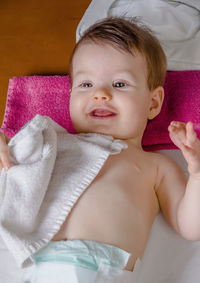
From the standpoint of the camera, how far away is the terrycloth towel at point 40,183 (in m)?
0.85

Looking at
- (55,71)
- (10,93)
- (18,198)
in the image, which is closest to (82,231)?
(18,198)

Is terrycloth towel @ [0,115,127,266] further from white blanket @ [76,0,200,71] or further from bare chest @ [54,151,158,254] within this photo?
white blanket @ [76,0,200,71]

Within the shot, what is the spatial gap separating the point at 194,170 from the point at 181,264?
0.28 m

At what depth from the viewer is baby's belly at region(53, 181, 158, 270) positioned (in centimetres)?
87

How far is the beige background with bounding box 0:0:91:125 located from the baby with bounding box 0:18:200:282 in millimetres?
418

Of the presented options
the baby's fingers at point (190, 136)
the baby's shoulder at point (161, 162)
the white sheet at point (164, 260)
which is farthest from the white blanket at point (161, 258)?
the baby's fingers at point (190, 136)

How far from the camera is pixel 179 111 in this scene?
1236 millimetres

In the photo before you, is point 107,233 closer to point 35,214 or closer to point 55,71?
point 35,214

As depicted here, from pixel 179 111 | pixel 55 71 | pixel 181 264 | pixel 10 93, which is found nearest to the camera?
pixel 181 264

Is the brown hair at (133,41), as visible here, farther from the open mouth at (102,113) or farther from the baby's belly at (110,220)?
the baby's belly at (110,220)

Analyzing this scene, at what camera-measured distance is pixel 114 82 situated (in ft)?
3.40

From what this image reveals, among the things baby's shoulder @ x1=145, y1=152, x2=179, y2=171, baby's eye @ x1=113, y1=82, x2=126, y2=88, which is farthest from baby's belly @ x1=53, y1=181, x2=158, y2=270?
baby's eye @ x1=113, y1=82, x2=126, y2=88

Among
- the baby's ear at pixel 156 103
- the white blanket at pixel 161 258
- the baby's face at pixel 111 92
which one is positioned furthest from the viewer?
the baby's ear at pixel 156 103

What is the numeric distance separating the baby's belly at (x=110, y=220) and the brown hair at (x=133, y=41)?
0.35 meters
